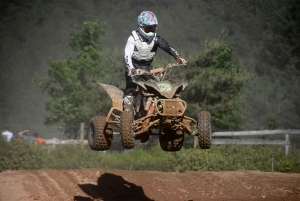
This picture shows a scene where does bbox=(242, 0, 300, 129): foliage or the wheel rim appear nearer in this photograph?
the wheel rim

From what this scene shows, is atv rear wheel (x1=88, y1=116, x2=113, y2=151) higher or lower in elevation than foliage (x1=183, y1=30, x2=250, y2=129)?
lower

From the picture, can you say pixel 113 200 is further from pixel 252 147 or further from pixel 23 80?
pixel 23 80

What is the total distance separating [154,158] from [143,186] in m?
6.53

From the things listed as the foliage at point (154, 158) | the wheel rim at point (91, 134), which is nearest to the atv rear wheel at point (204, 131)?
the wheel rim at point (91, 134)

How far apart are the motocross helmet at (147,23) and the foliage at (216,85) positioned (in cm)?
1417

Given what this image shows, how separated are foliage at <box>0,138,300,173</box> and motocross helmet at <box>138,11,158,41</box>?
849cm

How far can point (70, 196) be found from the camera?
13.5m

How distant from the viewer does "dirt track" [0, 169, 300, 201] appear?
1358 centimetres

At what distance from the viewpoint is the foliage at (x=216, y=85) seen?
25203mm

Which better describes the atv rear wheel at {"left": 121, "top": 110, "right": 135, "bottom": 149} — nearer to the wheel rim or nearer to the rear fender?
the rear fender

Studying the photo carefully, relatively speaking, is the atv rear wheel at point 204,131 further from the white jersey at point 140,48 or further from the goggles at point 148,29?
the goggles at point 148,29

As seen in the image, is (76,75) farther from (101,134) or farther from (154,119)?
(154,119)

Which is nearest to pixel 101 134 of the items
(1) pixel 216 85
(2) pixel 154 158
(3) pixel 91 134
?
(3) pixel 91 134

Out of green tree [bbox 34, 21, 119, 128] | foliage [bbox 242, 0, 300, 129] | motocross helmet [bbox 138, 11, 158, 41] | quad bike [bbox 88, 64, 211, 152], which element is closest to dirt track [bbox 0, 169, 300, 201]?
quad bike [bbox 88, 64, 211, 152]
